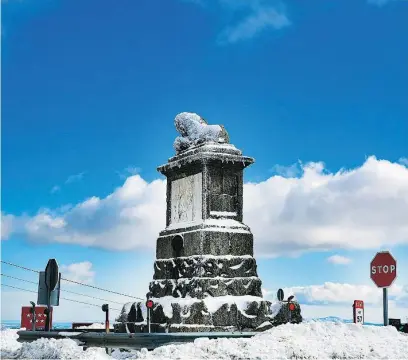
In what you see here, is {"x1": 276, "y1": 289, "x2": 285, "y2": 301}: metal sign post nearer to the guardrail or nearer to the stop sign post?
the guardrail

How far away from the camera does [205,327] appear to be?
15266 millimetres

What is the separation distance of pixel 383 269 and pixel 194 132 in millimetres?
7685

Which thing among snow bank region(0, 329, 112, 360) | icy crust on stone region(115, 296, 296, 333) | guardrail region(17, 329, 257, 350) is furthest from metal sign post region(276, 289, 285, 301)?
snow bank region(0, 329, 112, 360)

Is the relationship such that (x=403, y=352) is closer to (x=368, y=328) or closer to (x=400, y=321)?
(x=368, y=328)

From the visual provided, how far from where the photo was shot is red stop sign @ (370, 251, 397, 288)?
12208 mm

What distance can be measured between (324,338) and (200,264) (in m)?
4.65

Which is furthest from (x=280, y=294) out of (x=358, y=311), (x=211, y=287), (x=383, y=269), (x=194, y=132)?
(x=383, y=269)

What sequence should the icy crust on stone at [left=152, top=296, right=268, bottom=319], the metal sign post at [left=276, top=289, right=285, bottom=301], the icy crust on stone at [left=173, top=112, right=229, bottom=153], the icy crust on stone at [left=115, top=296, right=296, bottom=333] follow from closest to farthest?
the icy crust on stone at [left=115, top=296, right=296, bottom=333] → the icy crust on stone at [left=152, top=296, right=268, bottom=319] → the icy crust on stone at [left=173, top=112, right=229, bottom=153] → the metal sign post at [left=276, top=289, right=285, bottom=301]

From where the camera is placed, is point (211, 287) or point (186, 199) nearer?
point (211, 287)

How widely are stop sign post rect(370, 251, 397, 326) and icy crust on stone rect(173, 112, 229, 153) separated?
663 centimetres

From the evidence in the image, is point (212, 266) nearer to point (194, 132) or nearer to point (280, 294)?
point (280, 294)

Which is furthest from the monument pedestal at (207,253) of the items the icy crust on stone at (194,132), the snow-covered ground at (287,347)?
the snow-covered ground at (287,347)

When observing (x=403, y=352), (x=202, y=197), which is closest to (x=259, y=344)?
(x=403, y=352)

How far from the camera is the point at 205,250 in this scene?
16422 mm
